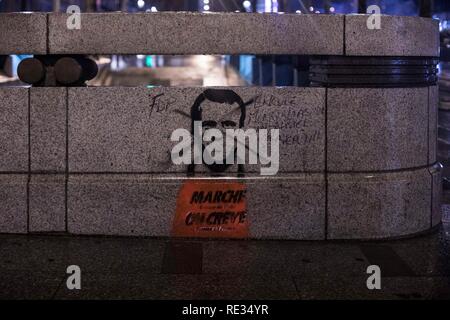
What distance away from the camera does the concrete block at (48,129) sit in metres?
6.33

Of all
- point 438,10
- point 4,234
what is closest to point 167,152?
point 4,234

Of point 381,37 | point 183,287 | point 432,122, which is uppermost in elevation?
point 381,37

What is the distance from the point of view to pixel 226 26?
626cm

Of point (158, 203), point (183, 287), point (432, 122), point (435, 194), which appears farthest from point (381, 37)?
point (183, 287)

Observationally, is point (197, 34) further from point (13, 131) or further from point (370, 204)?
point (370, 204)

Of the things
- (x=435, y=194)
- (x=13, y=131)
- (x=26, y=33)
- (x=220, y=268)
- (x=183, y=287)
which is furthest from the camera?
(x=435, y=194)

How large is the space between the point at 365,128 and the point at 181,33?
6.25 ft

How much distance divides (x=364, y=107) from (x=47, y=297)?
3340 millimetres

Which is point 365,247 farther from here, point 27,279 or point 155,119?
point 27,279

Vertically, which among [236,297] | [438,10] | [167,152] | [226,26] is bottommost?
[236,297]

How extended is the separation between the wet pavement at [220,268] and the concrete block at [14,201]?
155 millimetres

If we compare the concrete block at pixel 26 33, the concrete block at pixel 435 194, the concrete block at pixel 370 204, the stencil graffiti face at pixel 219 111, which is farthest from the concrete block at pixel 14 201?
the concrete block at pixel 435 194

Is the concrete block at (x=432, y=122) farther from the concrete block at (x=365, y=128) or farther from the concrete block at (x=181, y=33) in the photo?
the concrete block at (x=181, y=33)

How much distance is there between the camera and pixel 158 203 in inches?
248
